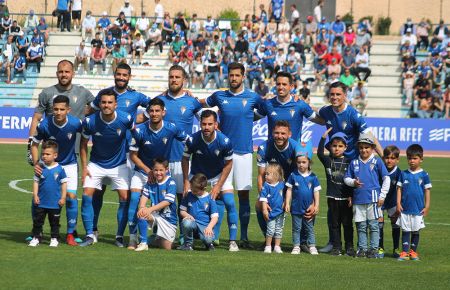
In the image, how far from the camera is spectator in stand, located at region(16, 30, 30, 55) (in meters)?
39.2

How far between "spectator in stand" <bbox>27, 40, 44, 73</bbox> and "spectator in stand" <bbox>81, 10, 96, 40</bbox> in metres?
2.48

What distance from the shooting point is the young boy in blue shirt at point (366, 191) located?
1186cm

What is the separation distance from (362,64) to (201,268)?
28514 millimetres

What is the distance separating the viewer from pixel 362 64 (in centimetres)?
3800

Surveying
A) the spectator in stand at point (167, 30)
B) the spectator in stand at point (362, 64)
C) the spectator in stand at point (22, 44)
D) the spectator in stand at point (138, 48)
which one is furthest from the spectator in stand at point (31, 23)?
the spectator in stand at point (362, 64)

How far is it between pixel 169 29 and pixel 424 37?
11002mm

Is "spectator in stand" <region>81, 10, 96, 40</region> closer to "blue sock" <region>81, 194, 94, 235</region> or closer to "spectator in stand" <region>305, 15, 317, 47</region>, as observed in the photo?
"spectator in stand" <region>305, 15, 317, 47</region>

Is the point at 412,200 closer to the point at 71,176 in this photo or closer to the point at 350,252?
the point at 350,252

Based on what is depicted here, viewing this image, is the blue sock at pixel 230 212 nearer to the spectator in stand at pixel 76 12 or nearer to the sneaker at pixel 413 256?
the sneaker at pixel 413 256

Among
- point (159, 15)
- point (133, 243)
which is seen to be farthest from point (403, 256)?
point (159, 15)

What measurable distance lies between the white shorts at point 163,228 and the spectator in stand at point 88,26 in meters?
29.9

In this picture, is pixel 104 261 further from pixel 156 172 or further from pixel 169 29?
pixel 169 29

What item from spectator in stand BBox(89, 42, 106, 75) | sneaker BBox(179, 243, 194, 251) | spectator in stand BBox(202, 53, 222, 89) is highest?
spectator in stand BBox(89, 42, 106, 75)

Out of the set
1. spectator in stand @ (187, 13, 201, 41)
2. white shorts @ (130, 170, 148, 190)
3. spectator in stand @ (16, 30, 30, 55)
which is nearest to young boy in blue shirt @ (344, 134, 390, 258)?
white shorts @ (130, 170, 148, 190)
